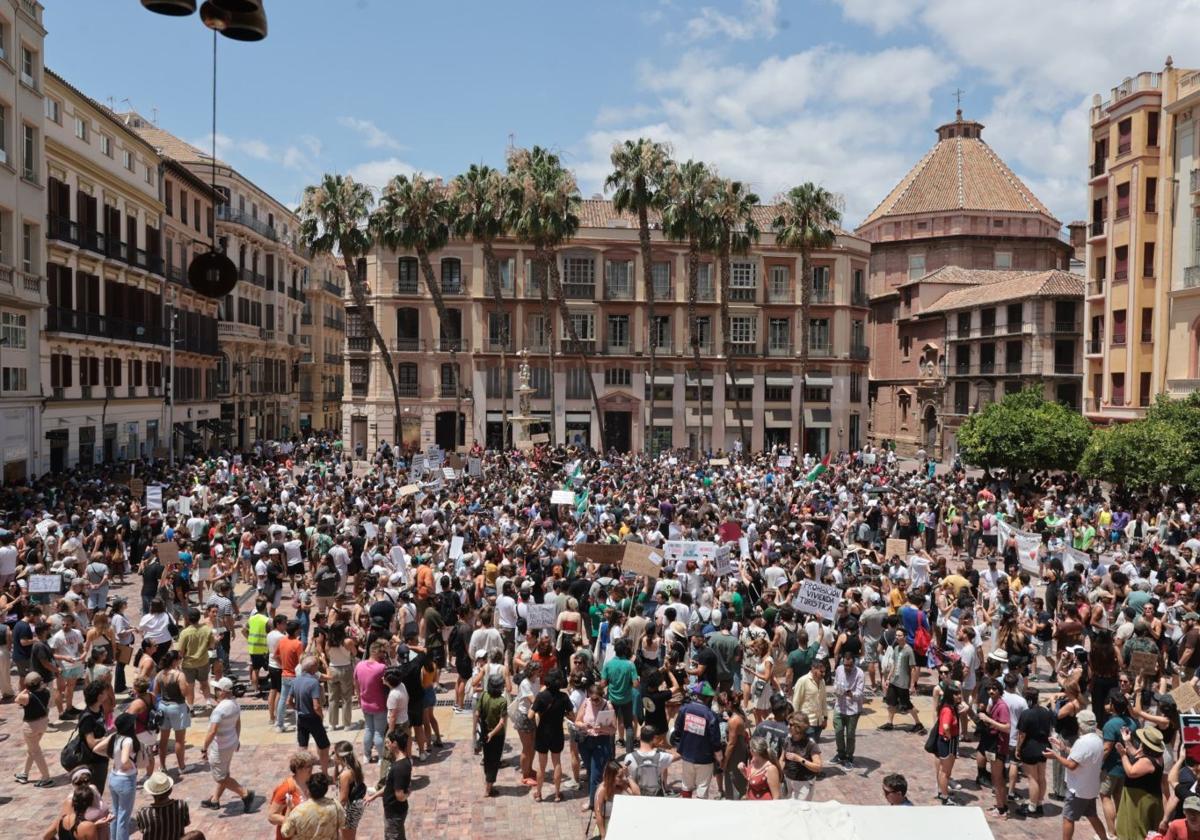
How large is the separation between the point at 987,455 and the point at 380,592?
94.0ft

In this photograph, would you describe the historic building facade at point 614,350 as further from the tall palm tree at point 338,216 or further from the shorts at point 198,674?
the shorts at point 198,674

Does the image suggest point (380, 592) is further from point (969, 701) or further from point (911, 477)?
point (911, 477)

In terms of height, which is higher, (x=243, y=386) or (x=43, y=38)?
(x=43, y=38)

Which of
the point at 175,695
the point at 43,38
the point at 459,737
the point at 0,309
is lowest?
the point at 459,737

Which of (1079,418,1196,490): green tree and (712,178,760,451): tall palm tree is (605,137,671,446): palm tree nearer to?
(712,178,760,451): tall palm tree

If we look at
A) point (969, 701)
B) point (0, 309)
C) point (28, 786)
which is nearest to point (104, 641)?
point (28, 786)

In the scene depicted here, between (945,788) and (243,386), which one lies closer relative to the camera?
(945,788)

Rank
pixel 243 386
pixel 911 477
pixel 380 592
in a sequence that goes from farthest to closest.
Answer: pixel 243 386, pixel 911 477, pixel 380 592

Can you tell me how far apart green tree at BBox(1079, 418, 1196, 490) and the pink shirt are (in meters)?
27.2

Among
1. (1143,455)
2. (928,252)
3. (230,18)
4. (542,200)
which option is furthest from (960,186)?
(230,18)

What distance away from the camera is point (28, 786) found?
10.9m

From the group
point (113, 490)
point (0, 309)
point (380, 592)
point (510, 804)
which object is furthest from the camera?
point (0, 309)

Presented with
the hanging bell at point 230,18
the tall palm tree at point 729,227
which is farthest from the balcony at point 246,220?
the hanging bell at point 230,18

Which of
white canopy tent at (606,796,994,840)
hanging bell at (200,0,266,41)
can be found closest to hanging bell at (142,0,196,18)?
hanging bell at (200,0,266,41)
